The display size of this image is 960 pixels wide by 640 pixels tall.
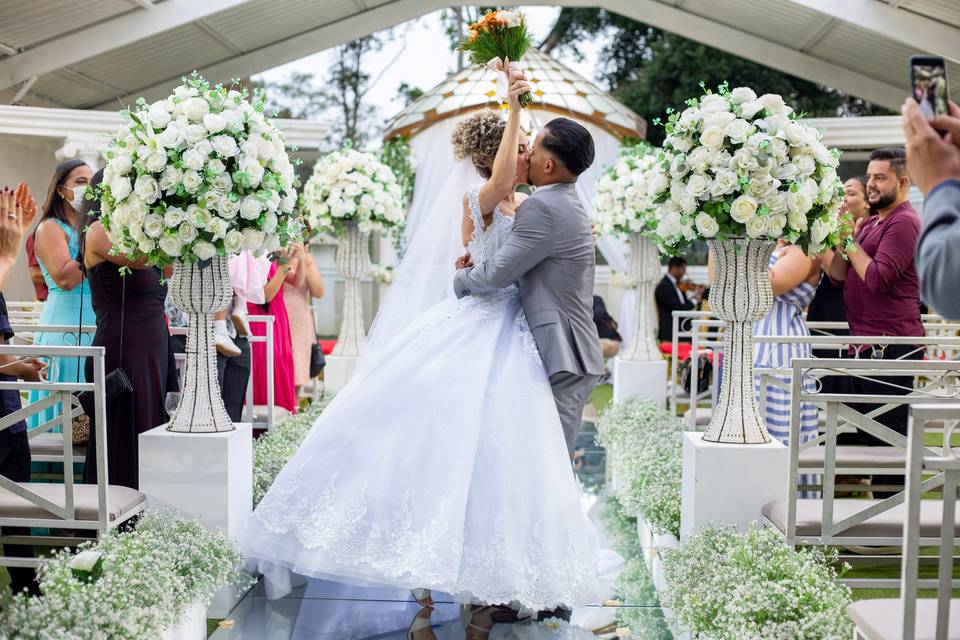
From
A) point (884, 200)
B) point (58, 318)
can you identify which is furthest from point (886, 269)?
point (58, 318)

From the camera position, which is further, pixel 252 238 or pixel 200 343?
pixel 200 343

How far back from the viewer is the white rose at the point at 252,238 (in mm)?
3564

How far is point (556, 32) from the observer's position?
22.1m

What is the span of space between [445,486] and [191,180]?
145 centimetres

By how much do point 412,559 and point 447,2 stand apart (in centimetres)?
1143

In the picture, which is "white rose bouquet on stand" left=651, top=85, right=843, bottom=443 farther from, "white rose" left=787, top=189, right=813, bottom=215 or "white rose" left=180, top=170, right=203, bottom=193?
"white rose" left=180, top=170, right=203, bottom=193

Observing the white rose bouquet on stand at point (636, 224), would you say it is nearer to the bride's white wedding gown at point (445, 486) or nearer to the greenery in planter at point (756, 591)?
the bride's white wedding gown at point (445, 486)

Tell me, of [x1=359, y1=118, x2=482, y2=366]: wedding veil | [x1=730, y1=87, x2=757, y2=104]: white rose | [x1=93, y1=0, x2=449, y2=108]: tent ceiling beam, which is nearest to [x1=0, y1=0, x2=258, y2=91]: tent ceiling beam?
[x1=93, y1=0, x2=449, y2=108]: tent ceiling beam

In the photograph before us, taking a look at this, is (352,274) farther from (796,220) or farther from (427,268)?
(796,220)

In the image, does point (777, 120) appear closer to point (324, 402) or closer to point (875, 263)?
point (875, 263)

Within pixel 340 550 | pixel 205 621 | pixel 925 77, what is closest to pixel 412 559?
pixel 340 550

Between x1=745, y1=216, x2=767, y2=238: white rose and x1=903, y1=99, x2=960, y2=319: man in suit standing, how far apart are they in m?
1.68

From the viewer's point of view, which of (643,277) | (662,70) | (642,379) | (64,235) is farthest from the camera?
(662,70)

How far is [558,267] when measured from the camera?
3701mm
